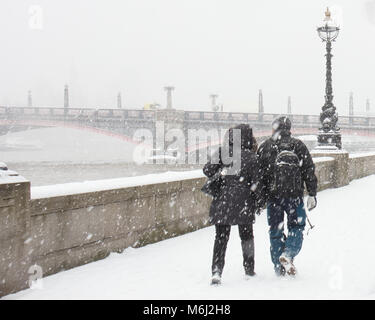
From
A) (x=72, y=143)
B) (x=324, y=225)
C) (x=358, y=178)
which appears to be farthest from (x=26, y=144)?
(x=324, y=225)

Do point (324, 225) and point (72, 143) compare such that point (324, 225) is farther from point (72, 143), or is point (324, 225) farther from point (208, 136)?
point (72, 143)

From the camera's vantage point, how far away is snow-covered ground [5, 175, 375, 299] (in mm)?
4738

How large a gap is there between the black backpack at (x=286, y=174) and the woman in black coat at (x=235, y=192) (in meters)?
0.20

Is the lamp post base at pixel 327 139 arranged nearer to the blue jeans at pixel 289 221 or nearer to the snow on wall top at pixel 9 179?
the blue jeans at pixel 289 221

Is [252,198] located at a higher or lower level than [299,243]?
higher

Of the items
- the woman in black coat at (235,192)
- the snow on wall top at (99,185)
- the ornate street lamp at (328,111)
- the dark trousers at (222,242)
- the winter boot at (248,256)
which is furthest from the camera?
the ornate street lamp at (328,111)

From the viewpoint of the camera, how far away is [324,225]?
828 cm

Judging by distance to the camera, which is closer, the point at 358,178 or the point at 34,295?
Answer: the point at 34,295

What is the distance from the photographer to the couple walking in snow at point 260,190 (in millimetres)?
4785

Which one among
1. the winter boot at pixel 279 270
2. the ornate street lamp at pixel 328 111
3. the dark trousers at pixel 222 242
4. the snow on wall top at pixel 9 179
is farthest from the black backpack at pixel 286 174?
the ornate street lamp at pixel 328 111

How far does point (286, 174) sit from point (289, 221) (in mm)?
450

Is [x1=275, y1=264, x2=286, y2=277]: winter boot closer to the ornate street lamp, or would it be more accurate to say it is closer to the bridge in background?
the ornate street lamp

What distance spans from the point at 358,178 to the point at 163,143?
34.7 metres

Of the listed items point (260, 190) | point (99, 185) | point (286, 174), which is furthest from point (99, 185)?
point (286, 174)
